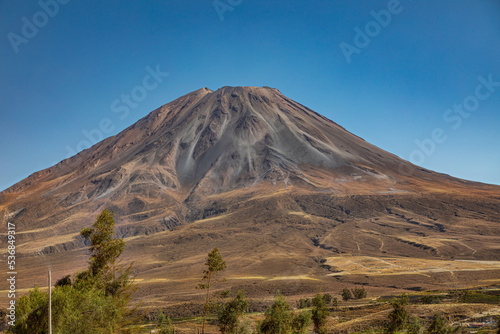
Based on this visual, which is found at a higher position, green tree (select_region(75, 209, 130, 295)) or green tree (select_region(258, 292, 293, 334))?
green tree (select_region(75, 209, 130, 295))

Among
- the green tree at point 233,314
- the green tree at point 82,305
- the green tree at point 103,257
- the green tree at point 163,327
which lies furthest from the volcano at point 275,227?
the green tree at point 82,305

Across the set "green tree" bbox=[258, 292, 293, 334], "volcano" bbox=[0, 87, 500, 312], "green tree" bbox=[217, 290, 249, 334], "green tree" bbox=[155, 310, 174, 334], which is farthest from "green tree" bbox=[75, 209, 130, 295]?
"volcano" bbox=[0, 87, 500, 312]

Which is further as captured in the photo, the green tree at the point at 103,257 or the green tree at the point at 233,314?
the green tree at the point at 233,314

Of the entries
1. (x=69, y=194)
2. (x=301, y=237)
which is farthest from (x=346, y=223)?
(x=69, y=194)

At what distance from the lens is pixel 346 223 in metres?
153

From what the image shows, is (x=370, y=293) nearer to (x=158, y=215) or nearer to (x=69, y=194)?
(x=158, y=215)

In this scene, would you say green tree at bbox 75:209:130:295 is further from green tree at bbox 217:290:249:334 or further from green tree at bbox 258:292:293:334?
green tree at bbox 217:290:249:334

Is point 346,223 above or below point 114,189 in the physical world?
below

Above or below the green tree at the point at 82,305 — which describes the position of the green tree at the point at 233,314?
below

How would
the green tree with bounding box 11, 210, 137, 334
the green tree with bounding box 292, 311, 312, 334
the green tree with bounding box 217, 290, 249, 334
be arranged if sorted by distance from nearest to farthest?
the green tree with bounding box 11, 210, 137, 334 < the green tree with bounding box 292, 311, 312, 334 < the green tree with bounding box 217, 290, 249, 334

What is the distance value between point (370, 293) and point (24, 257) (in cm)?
11017

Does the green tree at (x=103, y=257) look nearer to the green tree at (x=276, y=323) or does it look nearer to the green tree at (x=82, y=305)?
the green tree at (x=82, y=305)

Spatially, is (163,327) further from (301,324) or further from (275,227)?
(275,227)

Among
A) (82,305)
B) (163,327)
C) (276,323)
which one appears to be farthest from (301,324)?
(82,305)
